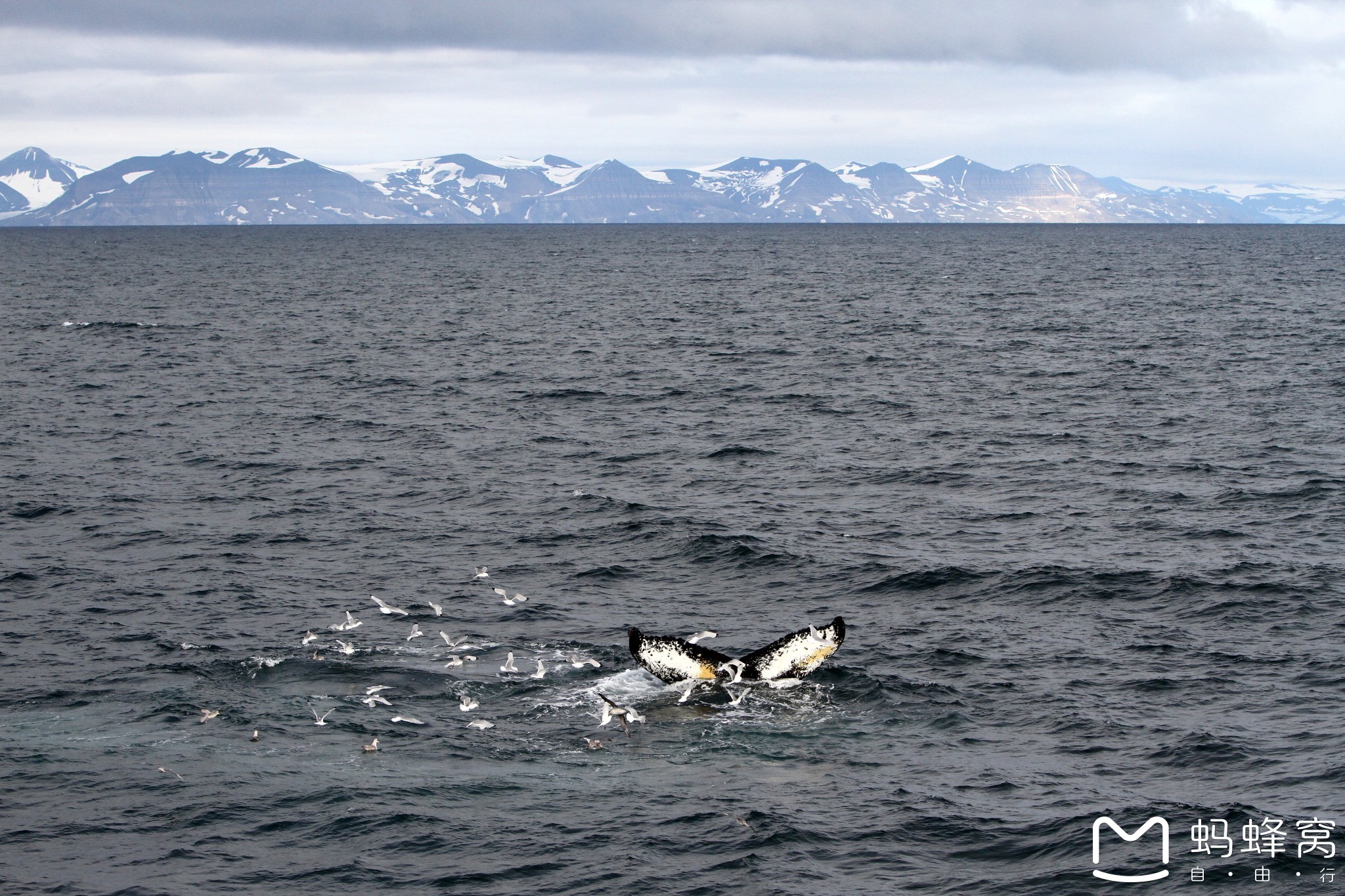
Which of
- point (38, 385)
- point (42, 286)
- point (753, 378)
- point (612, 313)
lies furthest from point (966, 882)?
point (42, 286)

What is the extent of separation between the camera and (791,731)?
24.9 metres

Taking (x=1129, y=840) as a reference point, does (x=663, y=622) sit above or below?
above

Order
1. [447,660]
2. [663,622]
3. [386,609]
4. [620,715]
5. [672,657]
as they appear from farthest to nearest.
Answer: [386,609]
[663,622]
[447,660]
[672,657]
[620,715]

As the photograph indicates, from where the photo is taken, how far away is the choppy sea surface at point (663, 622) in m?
20.9

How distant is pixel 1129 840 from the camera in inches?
813

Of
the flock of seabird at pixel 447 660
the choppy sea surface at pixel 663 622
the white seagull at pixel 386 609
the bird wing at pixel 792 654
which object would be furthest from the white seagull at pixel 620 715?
the white seagull at pixel 386 609

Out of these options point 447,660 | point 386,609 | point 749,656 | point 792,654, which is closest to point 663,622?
point 749,656

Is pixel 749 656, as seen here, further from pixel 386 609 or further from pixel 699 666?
pixel 386 609

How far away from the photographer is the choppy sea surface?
20.9 m

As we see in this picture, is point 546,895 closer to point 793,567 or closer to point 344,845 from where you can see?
point 344,845

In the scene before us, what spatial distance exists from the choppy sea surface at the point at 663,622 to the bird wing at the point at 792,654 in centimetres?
70

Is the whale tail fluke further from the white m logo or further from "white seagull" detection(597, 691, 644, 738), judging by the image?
the white m logo

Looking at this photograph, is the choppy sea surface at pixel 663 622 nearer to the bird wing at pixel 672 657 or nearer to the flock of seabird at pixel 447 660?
the flock of seabird at pixel 447 660

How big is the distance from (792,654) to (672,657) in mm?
2637
